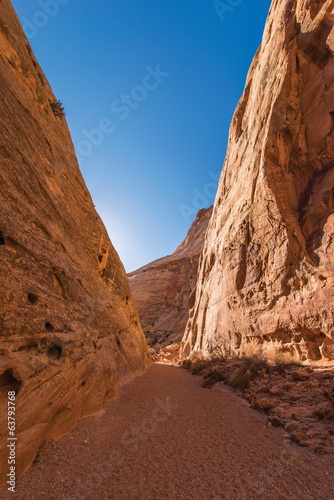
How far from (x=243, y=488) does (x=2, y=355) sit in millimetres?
3654

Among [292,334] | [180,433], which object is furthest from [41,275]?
[292,334]

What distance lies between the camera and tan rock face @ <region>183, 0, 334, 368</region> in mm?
9766

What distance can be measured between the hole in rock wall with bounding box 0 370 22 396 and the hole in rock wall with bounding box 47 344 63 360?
0.97 m

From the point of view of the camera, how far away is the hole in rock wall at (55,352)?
4.53 metres

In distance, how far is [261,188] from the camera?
43.0ft

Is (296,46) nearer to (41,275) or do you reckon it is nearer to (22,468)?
(41,275)

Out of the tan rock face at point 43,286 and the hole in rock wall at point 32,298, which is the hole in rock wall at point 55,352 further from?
the hole in rock wall at point 32,298

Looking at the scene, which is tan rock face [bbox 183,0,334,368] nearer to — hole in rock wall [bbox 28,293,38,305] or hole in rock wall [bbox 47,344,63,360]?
hole in rock wall [bbox 47,344,63,360]

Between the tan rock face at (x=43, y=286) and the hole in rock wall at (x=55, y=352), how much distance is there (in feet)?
0.06

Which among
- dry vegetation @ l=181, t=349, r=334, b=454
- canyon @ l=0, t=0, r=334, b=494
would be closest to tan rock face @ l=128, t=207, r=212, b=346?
canyon @ l=0, t=0, r=334, b=494

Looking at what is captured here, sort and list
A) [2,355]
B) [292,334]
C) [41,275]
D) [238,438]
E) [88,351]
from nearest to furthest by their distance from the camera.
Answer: [2,355]
[238,438]
[41,275]
[88,351]
[292,334]

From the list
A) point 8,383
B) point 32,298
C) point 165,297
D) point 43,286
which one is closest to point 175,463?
point 8,383

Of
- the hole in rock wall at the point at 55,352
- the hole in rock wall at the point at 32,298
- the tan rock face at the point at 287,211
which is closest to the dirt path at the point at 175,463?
the hole in rock wall at the point at 55,352

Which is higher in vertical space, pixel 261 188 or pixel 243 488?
pixel 261 188
